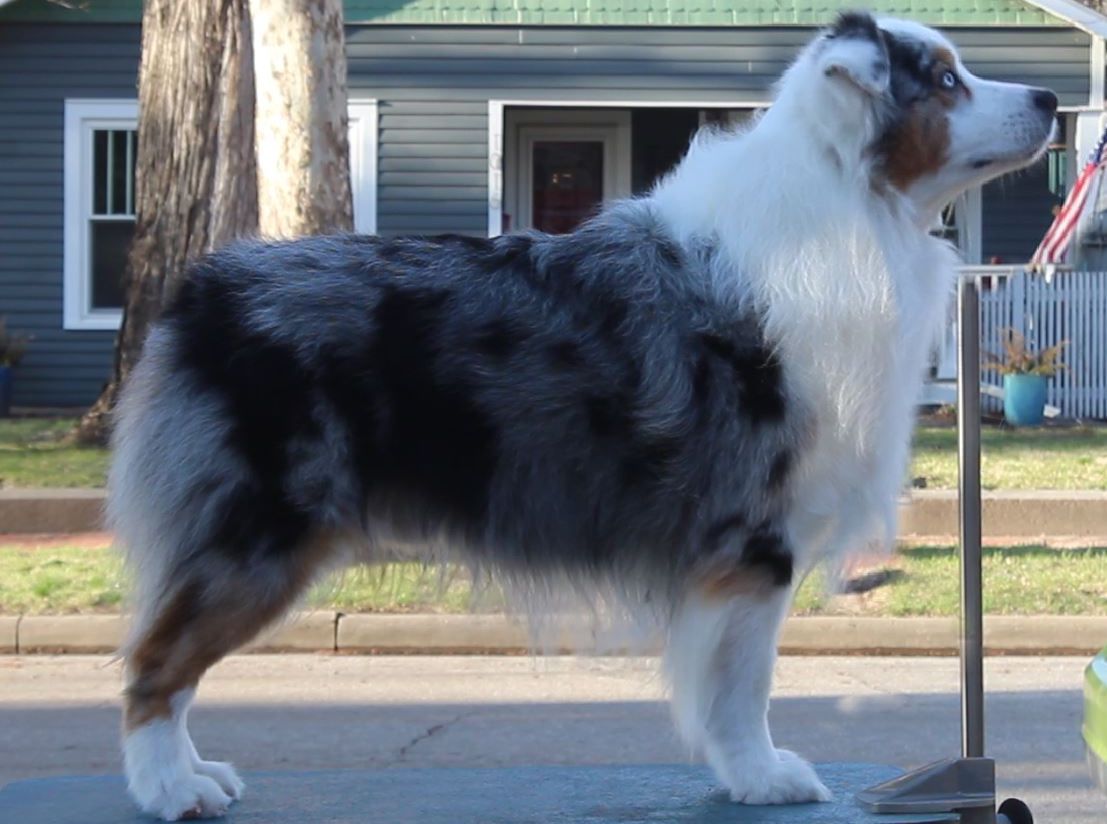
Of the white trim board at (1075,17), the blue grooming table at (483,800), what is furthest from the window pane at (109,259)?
the blue grooming table at (483,800)

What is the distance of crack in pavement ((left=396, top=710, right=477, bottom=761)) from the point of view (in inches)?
293

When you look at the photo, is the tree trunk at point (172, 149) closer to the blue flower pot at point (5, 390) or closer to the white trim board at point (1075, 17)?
the blue flower pot at point (5, 390)

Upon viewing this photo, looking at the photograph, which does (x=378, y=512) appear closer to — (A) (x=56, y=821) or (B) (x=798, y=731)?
(A) (x=56, y=821)

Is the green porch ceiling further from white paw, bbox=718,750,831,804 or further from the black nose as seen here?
white paw, bbox=718,750,831,804

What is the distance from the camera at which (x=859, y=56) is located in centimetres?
425

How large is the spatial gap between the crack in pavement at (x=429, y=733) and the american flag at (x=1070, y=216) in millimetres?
11351

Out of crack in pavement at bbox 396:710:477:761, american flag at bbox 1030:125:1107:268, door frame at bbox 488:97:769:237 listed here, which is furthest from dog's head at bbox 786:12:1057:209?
door frame at bbox 488:97:769:237

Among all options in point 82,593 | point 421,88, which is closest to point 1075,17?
point 421,88

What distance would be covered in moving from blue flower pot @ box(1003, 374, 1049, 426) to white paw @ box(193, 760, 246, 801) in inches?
575

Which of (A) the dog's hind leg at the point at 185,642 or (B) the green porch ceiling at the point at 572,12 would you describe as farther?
(B) the green porch ceiling at the point at 572,12

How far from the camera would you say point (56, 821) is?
416cm

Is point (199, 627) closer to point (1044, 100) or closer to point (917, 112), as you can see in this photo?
point (917, 112)

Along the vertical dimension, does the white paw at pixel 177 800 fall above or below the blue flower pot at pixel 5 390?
below

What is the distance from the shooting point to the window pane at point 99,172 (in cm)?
1997
